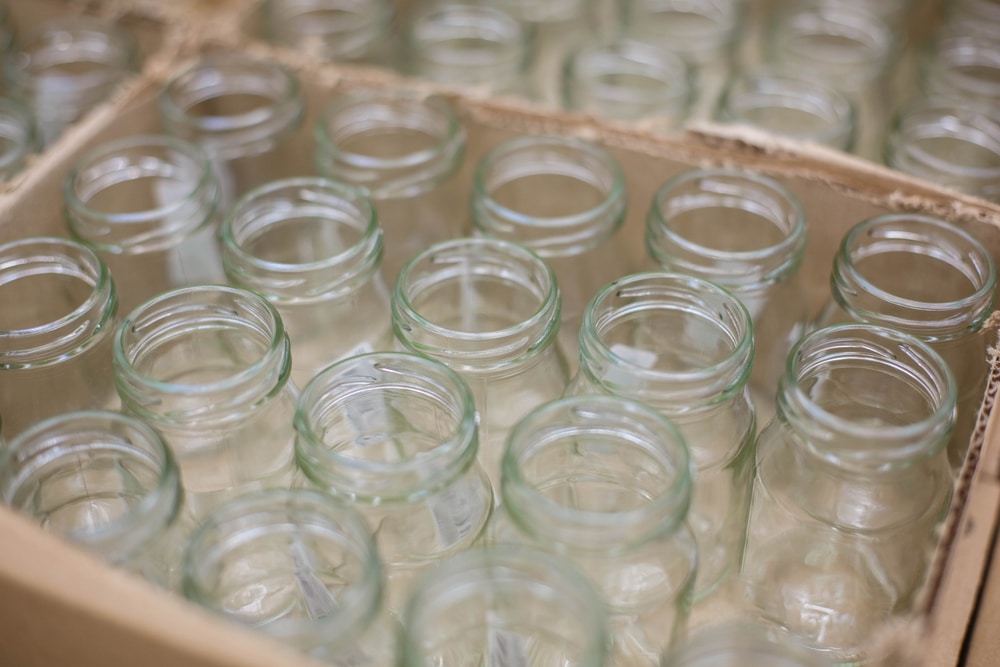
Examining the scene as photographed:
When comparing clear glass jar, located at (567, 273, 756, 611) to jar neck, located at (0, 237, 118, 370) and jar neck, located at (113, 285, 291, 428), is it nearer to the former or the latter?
jar neck, located at (113, 285, 291, 428)

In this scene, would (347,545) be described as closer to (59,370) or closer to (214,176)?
(59,370)

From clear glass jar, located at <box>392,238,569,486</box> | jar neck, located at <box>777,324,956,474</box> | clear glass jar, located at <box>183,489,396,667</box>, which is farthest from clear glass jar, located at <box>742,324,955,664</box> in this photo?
clear glass jar, located at <box>183,489,396,667</box>

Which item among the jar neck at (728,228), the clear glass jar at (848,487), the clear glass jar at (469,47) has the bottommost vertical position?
the clear glass jar at (848,487)

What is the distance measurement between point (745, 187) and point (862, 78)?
28 centimetres

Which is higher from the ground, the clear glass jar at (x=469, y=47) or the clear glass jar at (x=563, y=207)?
the clear glass jar at (x=469, y=47)

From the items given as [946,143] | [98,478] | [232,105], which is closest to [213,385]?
[98,478]

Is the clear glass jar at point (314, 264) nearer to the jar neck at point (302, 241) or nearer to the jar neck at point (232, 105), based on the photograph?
the jar neck at point (302, 241)

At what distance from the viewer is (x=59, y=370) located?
26.2 inches

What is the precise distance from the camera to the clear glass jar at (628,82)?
35.7 inches

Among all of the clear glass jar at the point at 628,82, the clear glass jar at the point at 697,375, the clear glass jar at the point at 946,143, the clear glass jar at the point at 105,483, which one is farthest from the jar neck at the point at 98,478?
the clear glass jar at the point at 946,143

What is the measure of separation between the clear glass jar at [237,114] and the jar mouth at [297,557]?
16.5 inches

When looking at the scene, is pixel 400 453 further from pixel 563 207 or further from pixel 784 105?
pixel 784 105

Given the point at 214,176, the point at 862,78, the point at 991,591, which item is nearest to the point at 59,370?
the point at 214,176

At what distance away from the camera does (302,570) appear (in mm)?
576
